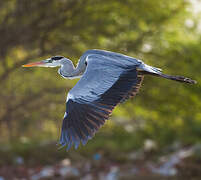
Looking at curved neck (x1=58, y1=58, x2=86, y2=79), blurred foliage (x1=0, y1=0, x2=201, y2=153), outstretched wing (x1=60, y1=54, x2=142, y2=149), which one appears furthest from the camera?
blurred foliage (x1=0, y1=0, x2=201, y2=153)

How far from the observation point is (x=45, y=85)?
1216 cm

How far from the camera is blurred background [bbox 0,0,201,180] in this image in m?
10.6

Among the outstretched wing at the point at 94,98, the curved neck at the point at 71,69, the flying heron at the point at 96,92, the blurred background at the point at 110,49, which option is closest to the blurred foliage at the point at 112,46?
the blurred background at the point at 110,49

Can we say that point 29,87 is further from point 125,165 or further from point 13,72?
point 125,165

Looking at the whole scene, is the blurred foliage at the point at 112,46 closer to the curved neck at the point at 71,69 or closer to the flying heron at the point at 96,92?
the curved neck at the point at 71,69

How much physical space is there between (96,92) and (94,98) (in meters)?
0.08

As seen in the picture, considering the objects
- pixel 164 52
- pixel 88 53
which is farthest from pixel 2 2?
pixel 88 53

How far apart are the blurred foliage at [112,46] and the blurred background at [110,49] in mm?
22

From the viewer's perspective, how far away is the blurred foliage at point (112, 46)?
10.8 m

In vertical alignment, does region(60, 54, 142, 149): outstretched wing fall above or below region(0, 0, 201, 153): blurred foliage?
above

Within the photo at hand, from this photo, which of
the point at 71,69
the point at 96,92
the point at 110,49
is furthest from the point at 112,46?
the point at 96,92

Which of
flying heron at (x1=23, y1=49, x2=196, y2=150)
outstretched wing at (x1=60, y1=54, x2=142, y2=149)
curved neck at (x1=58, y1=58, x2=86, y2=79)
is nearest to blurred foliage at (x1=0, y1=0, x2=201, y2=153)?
curved neck at (x1=58, y1=58, x2=86, y2=79)

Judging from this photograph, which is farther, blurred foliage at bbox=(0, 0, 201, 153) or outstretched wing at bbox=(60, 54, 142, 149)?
blurred foliage at bbox=(0, 0, 201, 153)

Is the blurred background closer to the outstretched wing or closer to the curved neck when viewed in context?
the curved neck
